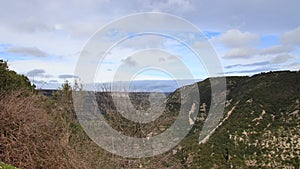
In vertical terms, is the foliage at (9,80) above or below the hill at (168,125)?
above

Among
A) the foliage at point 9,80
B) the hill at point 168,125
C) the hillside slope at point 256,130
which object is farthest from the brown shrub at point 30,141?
the hillside slope at point 256,130

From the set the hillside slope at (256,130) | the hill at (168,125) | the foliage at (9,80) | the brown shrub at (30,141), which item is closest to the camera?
the brown shrub at (30,141)

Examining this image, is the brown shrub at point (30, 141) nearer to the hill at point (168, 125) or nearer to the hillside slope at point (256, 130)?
the hill at point (168, 125)

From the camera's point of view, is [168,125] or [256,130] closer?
[168,125]

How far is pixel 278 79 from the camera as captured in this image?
205 feet

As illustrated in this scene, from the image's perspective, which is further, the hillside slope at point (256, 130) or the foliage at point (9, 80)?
the hillside slope at point (256, 130)

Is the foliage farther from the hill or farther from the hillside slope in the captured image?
the hillside slope

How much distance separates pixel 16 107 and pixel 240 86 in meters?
56.1

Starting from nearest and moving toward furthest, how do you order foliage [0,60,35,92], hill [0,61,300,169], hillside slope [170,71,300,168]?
hill [0,61,300,169] < foliage [0,60,35,92] < hillside slope [170,71,300,168]

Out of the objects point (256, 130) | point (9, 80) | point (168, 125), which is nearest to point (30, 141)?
point (168, 125)

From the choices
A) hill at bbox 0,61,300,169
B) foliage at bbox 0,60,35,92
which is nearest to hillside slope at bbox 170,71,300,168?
hill at bbox 0,61,300,169

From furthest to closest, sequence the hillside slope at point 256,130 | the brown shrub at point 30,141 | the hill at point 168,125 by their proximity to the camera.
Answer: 1. the hillside slope at point 256,130
2. the hill at point 168,125
3. the brown shrub at point 30,141

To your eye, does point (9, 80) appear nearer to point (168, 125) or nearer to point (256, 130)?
point (168, 125)

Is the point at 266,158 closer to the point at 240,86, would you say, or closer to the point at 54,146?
the point at 240,86
